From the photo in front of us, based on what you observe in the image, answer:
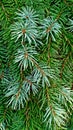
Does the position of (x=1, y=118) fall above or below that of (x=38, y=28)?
below

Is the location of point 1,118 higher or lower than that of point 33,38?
lower

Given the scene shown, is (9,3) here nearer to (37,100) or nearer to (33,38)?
(33,38)

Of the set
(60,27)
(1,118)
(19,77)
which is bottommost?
(1,118)

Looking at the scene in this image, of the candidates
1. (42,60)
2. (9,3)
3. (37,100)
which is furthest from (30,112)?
(9,3)

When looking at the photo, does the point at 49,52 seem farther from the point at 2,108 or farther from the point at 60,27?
the point at 2,108

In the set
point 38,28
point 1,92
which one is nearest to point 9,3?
point 38,28
